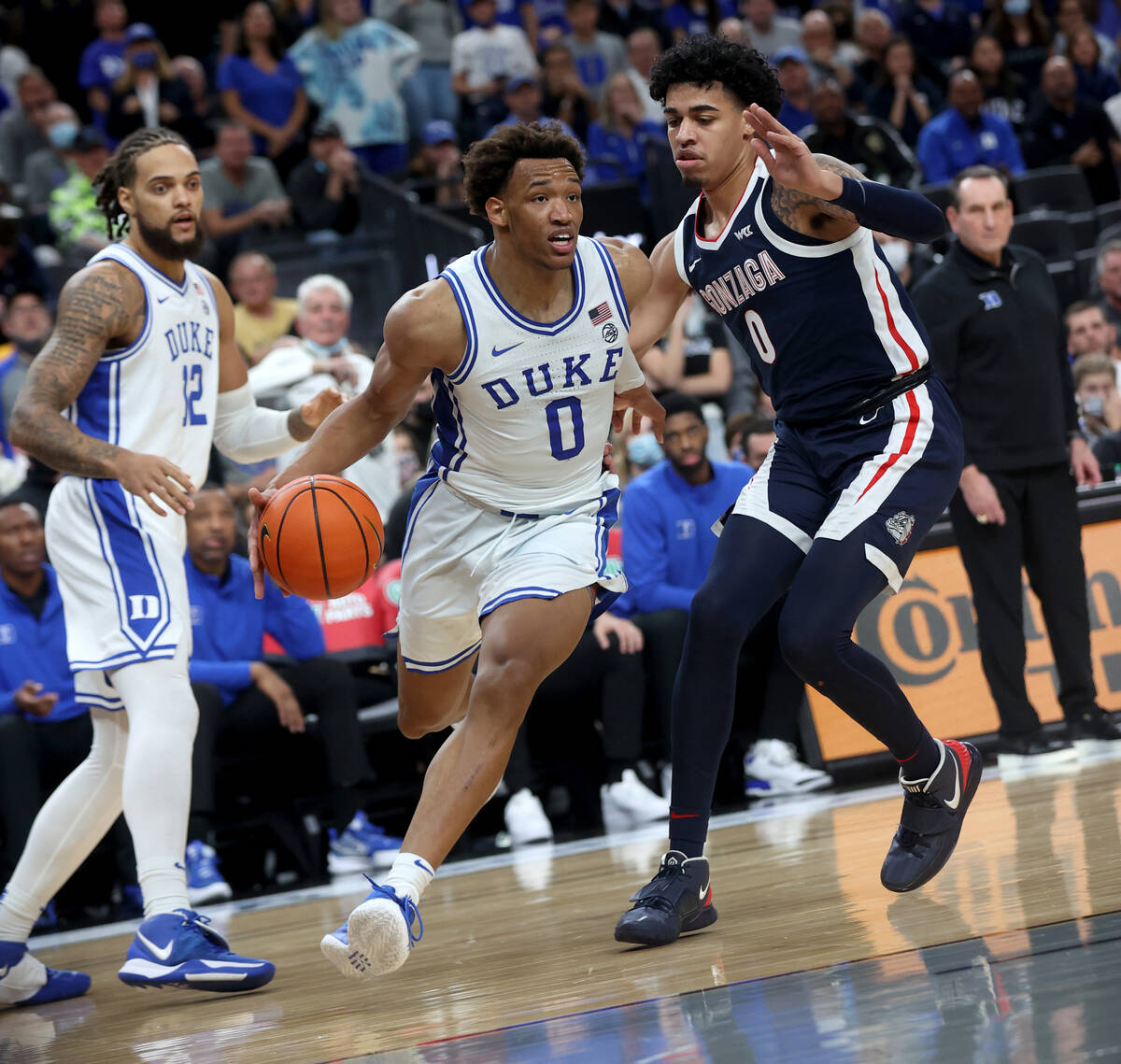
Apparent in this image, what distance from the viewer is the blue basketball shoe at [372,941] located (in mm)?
3443

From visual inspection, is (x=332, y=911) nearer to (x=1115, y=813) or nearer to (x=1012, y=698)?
(x=1115, y=813)

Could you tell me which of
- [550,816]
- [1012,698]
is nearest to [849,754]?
[1012,698]

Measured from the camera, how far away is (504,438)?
426 cm

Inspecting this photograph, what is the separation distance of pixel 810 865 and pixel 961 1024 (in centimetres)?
223

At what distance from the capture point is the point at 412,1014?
138 inches

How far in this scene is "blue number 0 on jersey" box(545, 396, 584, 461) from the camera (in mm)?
4234

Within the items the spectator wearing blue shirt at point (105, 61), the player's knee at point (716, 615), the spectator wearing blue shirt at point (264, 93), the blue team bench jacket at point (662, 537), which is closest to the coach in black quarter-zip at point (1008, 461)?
the blue team bench jacket at point (662, 537)

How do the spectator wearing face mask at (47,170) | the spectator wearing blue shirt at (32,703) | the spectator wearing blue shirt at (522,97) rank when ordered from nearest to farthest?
the spectator wearing blue shirt at (32,703), the spectator wearing face mask at (47,170), the spectator wearing blue shirt at (522,97)

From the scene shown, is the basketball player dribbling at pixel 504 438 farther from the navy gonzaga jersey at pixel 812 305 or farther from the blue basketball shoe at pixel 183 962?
the blue basketball shoe at pixel 183 962

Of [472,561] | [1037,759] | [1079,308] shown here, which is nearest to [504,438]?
[472,561]

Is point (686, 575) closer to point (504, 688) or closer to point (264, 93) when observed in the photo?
point (504, 688)

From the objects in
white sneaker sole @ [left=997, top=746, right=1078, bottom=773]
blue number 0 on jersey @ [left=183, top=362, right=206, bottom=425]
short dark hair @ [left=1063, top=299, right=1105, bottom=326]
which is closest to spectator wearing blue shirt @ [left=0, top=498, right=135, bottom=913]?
blue number 0 on jersey @ [left=183, top=362, right=206, bottom=425]

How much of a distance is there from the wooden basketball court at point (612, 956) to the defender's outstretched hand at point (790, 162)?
181cm

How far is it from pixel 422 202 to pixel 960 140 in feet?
14.8
